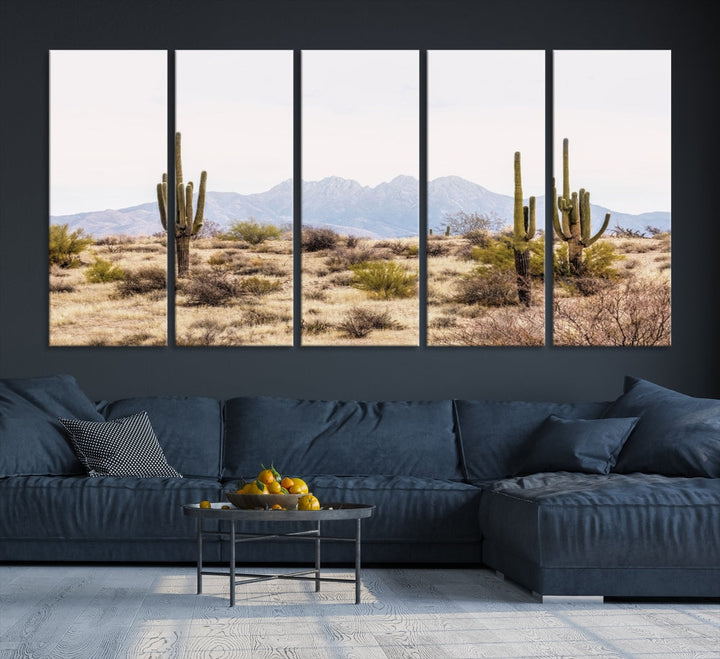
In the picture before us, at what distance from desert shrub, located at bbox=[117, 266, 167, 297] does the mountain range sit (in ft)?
0.80

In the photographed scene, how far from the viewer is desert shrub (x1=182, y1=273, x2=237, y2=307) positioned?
685 cm

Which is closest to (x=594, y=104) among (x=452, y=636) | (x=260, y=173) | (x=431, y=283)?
(x=431, y=283)

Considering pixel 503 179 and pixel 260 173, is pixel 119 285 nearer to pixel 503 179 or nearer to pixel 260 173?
pixel 260 173

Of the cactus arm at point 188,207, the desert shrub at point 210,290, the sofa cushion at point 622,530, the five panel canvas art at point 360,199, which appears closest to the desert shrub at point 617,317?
the five panel canvas art at point 360,199

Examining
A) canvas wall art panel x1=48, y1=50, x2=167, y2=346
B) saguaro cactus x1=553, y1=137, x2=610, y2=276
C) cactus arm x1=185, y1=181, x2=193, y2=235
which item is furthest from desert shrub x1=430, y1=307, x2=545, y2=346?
canvas wall art panel x1=48, y1=50, x2=167, y2=346

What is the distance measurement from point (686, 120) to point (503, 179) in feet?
4.06

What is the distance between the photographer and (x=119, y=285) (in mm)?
6848

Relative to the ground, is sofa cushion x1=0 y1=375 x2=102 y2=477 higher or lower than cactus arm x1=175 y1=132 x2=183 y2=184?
lower

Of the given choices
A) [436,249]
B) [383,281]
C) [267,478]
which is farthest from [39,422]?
[436,249]

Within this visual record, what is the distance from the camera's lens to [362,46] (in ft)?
23.0

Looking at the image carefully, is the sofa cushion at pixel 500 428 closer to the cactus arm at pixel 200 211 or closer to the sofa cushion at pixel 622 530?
the sofa cushion at pixel 622 530

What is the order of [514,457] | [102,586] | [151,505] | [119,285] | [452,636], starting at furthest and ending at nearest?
[119,285] → [514,457] → [151,505] → [102,586] → [452,636]

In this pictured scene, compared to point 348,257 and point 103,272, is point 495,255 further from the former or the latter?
point 103,272

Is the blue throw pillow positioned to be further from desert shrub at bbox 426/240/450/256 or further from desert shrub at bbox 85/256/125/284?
desert shrub at bbox 85/256/125/284
